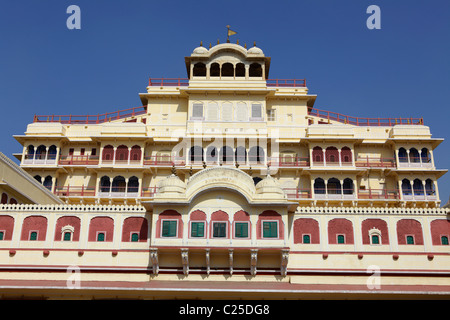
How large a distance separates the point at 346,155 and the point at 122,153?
19781 millimetres

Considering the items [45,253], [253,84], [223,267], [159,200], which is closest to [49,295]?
[45,253]

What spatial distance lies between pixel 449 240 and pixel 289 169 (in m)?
16.6

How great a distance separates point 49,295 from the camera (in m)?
28.9

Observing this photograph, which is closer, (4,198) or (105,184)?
(4,198)

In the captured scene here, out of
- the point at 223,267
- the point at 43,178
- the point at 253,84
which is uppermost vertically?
the point at 253,84

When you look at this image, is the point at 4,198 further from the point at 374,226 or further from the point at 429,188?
the point at 429,188

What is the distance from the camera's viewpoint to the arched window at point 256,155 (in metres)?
44.7

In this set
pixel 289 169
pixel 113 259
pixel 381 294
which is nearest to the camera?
pixel 381 294

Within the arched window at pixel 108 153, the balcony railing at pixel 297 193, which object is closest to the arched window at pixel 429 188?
the balcony railing at pixel 297 193

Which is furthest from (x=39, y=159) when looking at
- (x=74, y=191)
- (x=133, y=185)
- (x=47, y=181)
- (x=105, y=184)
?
(x=133, y=185)

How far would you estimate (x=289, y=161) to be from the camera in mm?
45781

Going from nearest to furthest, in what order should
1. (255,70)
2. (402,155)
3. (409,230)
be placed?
(409,230) → (402,155) → (255,70)

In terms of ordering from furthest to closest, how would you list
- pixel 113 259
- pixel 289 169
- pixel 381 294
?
pixel 289 169 < pixel 113 259 < pixel 381 294
